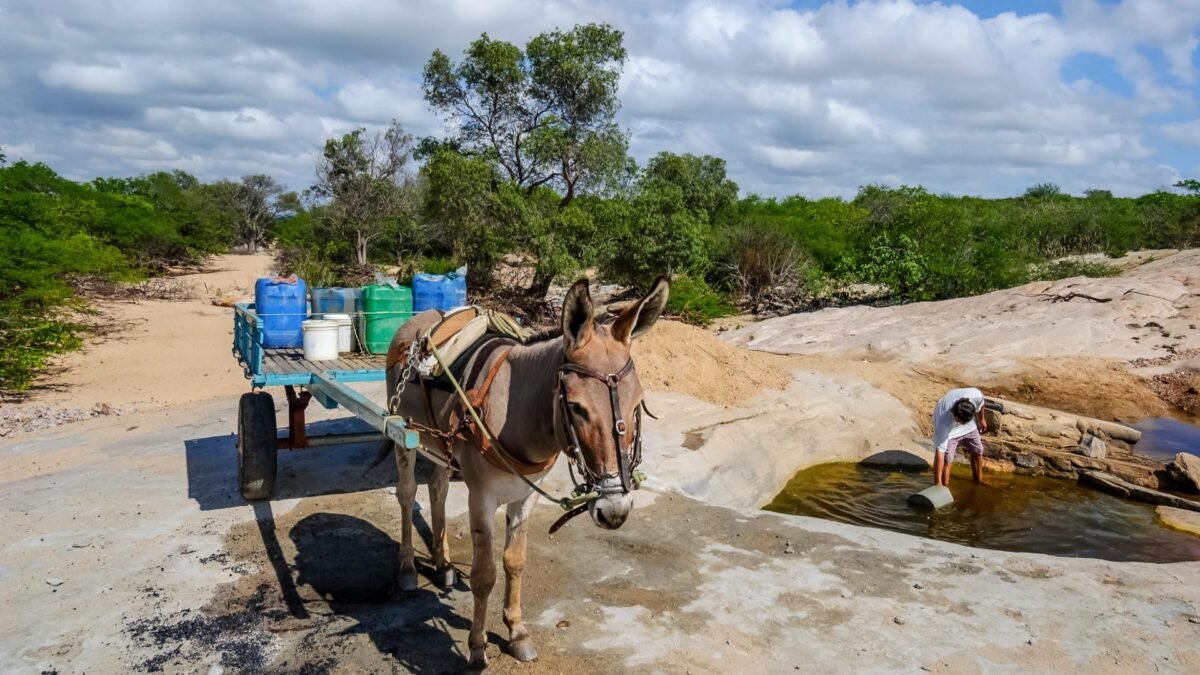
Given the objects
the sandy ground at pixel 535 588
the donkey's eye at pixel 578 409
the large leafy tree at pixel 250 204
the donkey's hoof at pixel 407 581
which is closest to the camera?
the donkey's eye at pixel 578 409

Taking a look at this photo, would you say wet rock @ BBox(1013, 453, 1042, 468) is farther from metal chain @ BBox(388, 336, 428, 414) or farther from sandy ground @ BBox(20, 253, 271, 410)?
sandy ground @ BBox(20, 253, 271, 410)

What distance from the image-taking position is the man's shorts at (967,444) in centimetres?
891

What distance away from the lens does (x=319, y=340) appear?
6.43 metres

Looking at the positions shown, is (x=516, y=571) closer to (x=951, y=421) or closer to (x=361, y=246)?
(x=951, y=421)

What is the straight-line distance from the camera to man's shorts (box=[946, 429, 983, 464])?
29.2 ft

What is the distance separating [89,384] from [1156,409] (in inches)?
785

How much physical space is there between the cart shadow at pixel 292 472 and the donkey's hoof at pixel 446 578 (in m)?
2.11

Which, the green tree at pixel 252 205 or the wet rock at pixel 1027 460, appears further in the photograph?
the green tree at pixel 252 205

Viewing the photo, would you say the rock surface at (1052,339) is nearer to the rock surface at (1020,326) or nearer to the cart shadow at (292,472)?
the rock surface at (1020,326)

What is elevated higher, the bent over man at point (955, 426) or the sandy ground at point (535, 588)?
the bent over man at point (955, 426)

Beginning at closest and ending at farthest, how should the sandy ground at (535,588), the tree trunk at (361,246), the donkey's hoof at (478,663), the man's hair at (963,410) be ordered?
1. the donkey's hoof at (478,663)
2. the sandy ground at (535,588)
3. the man's hair at (963,410)
4. the tree trunk at (361,246)

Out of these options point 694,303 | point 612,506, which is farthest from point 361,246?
point 612,506

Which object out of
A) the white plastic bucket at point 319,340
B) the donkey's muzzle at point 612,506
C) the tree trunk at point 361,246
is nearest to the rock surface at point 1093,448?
the donkey's muzzle at point 612,506

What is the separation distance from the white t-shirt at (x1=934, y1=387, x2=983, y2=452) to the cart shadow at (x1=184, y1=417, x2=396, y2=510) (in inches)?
259
